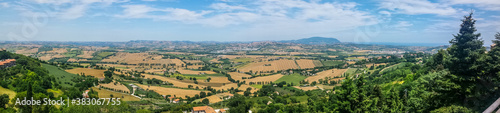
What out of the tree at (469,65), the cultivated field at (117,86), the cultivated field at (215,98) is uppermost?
the tree at (469,65)

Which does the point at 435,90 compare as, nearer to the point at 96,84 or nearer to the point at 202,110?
the point at 202,110

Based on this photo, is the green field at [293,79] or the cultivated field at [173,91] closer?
the cultivated field at [173,91]

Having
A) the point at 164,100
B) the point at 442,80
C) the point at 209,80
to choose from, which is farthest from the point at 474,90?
the point at 209,80

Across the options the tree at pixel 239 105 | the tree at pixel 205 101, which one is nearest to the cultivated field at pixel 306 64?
the tree at pixel 205 101

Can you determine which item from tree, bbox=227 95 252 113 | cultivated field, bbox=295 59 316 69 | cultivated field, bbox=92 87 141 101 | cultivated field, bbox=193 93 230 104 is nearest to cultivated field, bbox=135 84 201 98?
cultivated field, bbox=193 93 230 104

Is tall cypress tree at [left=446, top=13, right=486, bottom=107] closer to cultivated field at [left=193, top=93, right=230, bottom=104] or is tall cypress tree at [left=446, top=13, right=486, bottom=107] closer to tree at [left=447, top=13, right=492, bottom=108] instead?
tree at [left=447, top=13, right=492, bottom=108]

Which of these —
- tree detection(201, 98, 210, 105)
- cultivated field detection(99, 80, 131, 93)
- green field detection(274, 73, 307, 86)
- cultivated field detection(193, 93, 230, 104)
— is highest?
cultivated field detection(99, 80, 131, 93)

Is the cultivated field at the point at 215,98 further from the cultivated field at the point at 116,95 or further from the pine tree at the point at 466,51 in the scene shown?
the pine tree at the point at 466,51

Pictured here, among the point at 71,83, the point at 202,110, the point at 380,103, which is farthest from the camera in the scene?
the point at 71,83
